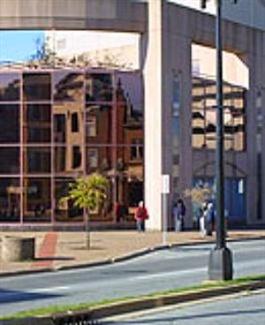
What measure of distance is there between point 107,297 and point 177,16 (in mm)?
35647

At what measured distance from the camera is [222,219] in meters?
20.4

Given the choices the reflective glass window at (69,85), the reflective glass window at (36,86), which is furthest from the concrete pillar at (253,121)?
the reflective glass window at (36,86)

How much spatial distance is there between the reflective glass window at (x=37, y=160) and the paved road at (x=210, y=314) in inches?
1319

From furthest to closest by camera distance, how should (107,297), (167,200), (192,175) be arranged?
1. (192,175)
2. (167,200)
3. (107,297)

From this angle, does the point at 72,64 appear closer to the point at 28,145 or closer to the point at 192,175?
the point at 28,145

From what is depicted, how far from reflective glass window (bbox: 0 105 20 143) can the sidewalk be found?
570 centimetres

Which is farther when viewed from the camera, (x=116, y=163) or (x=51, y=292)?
(x=116, y=163)

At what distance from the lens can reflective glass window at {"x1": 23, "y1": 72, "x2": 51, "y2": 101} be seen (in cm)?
5088

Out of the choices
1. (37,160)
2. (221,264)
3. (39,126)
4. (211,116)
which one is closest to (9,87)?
(39,126)

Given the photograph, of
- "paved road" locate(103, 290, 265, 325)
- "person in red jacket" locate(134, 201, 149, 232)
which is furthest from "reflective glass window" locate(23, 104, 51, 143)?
"paved road" locate(103, 290, 265, 325)

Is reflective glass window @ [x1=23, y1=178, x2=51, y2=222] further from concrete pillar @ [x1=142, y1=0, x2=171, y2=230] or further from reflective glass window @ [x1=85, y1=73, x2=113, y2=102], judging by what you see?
concrete pillar @ [x1=142, y1=0, x2=171, y2=230]

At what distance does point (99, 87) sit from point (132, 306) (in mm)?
35498

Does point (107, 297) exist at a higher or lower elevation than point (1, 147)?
lower

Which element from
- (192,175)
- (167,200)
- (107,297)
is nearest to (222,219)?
(107,297)
